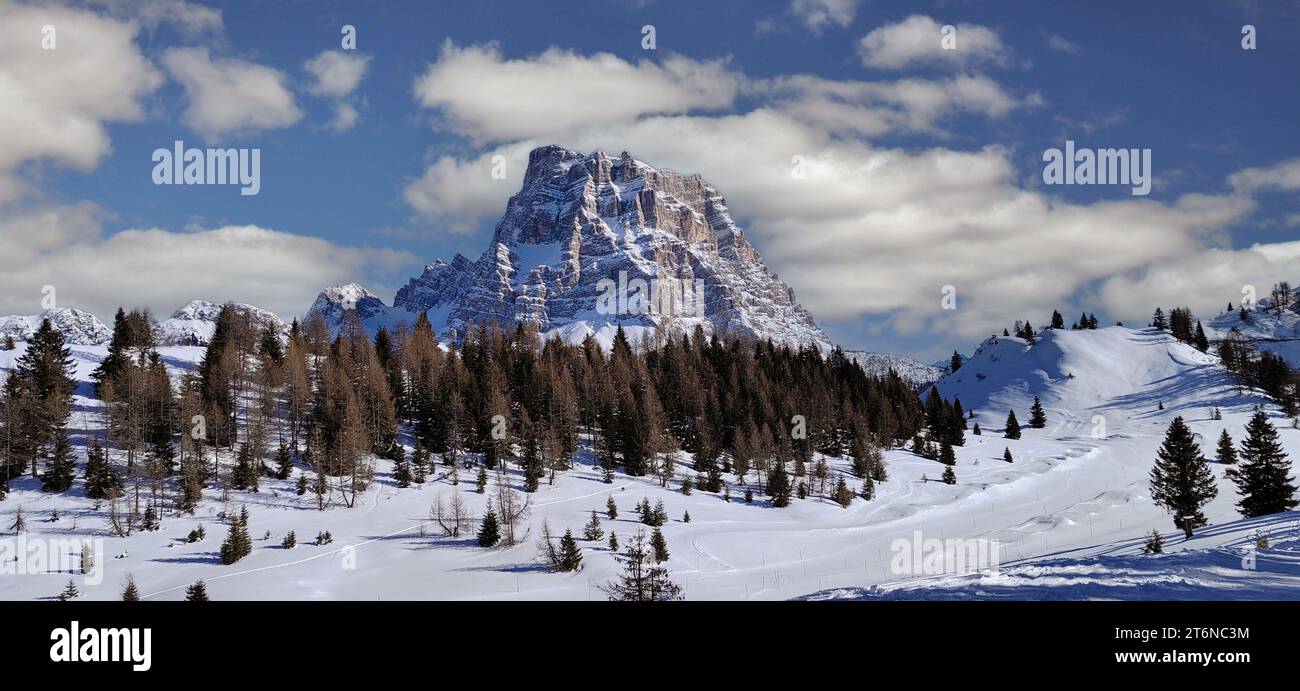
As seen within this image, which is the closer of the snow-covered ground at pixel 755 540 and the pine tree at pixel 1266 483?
the snow-covered ground at pixel 755 540

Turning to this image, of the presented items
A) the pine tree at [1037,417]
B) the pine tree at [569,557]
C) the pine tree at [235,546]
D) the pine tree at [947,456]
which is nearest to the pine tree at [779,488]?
the pine tree at [569,557]

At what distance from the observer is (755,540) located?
6238 centimetres

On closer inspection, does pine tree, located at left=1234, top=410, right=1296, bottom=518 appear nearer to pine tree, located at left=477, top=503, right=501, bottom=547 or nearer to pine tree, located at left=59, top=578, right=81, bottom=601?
pine tree, located at left=477, top=503, right=501, bottom=547

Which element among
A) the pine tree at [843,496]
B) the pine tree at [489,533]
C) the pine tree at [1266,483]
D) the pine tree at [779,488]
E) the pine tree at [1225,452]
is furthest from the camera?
the pine tree at [1225,452]

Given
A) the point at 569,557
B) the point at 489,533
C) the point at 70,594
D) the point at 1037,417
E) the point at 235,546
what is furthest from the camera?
the point at 1037,417

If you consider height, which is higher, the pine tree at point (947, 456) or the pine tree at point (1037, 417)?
the pine tree at point (1037, 417)

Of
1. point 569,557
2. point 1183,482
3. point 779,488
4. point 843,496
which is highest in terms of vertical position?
point 1183,482

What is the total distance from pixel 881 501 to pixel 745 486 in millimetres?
15821

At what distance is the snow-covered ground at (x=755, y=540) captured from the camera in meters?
23.4

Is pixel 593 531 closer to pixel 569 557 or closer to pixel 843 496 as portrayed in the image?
pixel 569 557

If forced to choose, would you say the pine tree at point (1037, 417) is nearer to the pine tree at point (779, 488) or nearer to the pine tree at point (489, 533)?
the pine tree at point (779, 488)

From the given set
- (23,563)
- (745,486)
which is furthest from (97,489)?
(745,486)

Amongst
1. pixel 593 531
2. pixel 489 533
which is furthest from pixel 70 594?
pixel 593 531
